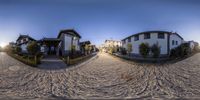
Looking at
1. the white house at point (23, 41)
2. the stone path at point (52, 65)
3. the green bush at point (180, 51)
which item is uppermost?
the white house at point (23, 41)

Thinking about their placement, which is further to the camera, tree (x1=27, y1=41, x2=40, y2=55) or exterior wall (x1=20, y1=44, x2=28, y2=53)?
exterior wall (x1=20, y1=44, x2=28, y2=53)

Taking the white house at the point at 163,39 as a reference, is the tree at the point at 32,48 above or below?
below

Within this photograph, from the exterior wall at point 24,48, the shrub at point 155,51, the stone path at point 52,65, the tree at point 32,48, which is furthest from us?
the exterior wall at point 24,48

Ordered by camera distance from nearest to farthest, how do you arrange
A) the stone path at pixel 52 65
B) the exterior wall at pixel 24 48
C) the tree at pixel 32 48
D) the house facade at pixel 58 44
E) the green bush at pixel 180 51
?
the stone path at pixel 52 65, the tree at pixel 32 48, the green bush at pixel 180 51, the exterior wall at pixel 24 48, the house facade at pixel 58 44

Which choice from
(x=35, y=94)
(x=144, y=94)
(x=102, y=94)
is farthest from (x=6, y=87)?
(x=144, y=94)

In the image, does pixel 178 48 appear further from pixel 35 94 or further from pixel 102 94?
pixel 35 94

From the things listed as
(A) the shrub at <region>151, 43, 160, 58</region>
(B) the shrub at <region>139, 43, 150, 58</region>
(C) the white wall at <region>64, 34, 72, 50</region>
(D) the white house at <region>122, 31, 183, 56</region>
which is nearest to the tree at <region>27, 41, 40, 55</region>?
(C) the white wall at <region>64, 34, 72, 50</region>

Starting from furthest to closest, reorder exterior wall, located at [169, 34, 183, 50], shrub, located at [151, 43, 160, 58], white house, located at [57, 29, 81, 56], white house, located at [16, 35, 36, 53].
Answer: white house, located at [57, 29, 81, 56]
exterior wall, located at [169, 34, 183, 50]
shrub, located at [151, 43, 160, 58]
white house, located at [16, 35, 36, 53]

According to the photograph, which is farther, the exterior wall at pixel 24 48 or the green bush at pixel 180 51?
the exterior wall at pixel 24 48

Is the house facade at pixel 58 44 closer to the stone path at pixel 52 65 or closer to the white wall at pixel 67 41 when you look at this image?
the white wall at pixel 67 41

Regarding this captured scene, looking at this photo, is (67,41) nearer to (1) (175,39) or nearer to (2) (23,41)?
(2) (23,41)

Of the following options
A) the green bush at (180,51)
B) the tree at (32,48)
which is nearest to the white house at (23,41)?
the tree at (32,48)

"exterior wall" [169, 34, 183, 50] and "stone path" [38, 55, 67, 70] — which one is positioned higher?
"exterior wall" [169, 34, 183, 50]

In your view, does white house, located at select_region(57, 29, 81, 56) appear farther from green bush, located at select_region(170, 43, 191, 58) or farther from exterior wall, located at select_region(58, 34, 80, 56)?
green bush, located at select_region(170, 43, 191, 58)
